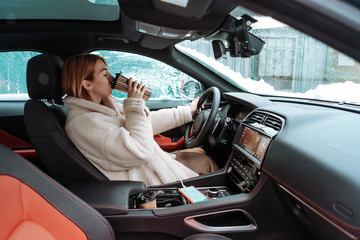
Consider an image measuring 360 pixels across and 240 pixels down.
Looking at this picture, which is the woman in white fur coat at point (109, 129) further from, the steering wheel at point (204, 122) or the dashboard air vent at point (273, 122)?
the dashboard air vent at point (273, 122)

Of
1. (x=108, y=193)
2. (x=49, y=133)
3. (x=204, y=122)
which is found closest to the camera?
(x=108, y=193)

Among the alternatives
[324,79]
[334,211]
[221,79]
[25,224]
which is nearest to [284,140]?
[334,211]

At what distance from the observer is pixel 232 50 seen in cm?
203

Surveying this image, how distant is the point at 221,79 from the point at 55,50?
4.55ft

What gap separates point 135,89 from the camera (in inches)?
67.3

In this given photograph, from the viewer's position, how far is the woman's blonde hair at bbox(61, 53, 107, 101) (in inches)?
66.4

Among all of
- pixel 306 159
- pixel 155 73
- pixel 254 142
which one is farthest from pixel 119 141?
pixel 155 73

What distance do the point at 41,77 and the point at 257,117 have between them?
1.20 meters

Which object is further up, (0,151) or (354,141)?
(354,141)

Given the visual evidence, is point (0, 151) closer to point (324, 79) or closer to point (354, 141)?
point (354, 141)

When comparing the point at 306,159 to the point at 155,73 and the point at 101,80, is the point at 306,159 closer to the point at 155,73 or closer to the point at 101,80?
the point at 101,80

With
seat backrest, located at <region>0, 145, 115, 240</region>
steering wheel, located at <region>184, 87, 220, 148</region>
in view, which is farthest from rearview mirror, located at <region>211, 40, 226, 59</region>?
seat backrest, located at <region>0, 145, 115, 240</region>

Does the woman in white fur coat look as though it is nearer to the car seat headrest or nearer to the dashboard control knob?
the car seat headrest

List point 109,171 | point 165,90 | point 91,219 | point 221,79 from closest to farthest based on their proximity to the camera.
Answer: point 91,219 < point 109,171 < point 221,79 < point 165,90
